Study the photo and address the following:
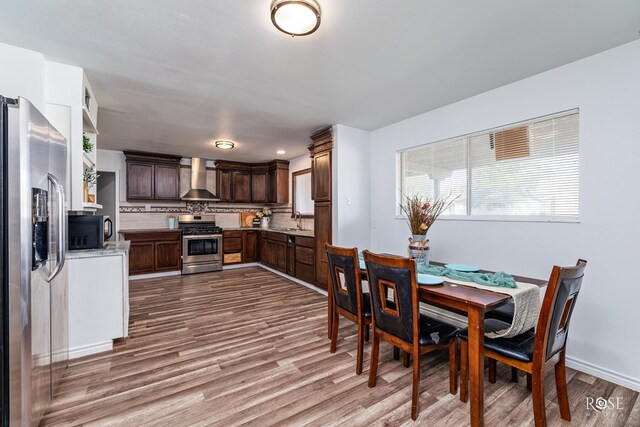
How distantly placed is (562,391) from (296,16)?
2713 mm

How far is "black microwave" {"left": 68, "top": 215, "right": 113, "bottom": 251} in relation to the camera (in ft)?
8.23

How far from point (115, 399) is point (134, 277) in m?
3.78

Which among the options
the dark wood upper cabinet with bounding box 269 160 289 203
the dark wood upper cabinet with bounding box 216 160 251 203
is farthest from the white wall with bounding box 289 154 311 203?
the dark wood upper cabinet with bounding box 216 160 251 203

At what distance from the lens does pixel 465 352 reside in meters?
1.82

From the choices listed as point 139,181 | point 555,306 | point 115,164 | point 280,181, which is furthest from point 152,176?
point 555,306

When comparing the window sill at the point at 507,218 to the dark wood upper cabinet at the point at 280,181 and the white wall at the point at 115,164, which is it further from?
the white wall at the point at 115,164

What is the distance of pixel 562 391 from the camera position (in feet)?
5.55

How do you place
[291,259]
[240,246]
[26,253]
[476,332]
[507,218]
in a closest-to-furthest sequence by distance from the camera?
[26,253], [476,332], [507,218], [291,259], [240,246]

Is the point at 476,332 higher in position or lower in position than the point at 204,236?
lower

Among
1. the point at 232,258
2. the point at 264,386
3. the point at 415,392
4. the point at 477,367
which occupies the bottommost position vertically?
the point at 264,386

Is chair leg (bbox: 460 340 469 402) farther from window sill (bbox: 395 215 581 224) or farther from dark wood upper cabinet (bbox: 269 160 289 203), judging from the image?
dark wood upper cabinet (bbox: 269 160 289 203)

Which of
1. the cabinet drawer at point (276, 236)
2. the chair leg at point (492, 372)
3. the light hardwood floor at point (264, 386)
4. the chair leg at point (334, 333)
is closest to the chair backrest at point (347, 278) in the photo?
the chair leg at point (334, 333)

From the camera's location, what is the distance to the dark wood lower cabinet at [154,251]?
504cm

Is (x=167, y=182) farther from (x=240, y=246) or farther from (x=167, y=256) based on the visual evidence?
(x=240, y=246)
